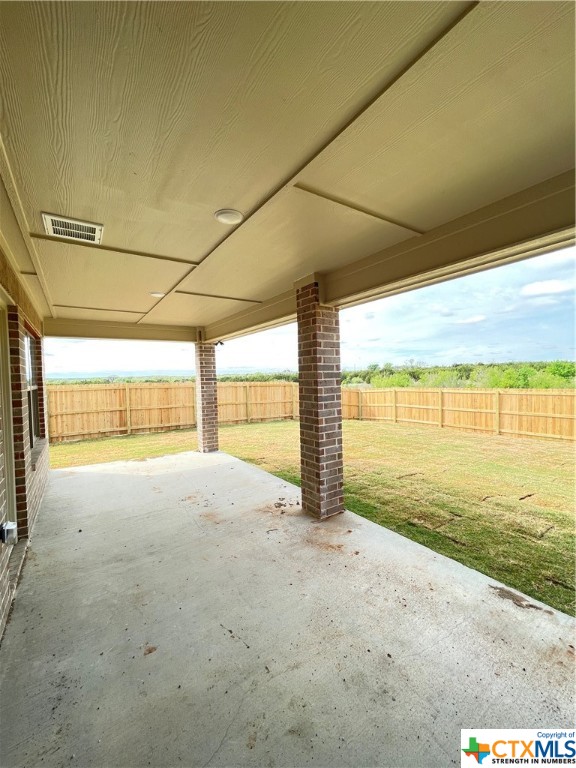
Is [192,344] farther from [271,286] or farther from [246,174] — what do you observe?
[246,174]

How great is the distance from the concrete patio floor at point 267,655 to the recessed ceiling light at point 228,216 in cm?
268

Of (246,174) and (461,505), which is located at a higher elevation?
(246,174)

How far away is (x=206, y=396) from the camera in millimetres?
7172

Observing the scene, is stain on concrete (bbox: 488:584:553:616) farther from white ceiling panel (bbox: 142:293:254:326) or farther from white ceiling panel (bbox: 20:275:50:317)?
white ceiling panel (bbox: 20:275:50:317)

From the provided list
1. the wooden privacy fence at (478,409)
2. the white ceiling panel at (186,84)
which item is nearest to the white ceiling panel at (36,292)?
the white ceiling panel at (186,84)

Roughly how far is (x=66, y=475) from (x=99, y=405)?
5.30m

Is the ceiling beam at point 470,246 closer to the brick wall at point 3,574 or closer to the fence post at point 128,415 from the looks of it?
the brick wall at point 3,574

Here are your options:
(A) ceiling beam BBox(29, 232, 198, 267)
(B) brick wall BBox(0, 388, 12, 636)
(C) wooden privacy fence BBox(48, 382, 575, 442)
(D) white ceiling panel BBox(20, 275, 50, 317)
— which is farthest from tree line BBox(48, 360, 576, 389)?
(B) brick wall BBox(0, 388, 12, 636)

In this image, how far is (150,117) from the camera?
133 centimetres

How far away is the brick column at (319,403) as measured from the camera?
12.0 feet

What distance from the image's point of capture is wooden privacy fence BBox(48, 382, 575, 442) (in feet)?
28.4

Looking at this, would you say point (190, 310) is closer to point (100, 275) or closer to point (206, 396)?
point (100, 275)

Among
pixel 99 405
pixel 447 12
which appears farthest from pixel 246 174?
pixel 99 405

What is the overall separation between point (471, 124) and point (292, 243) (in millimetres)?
1508
